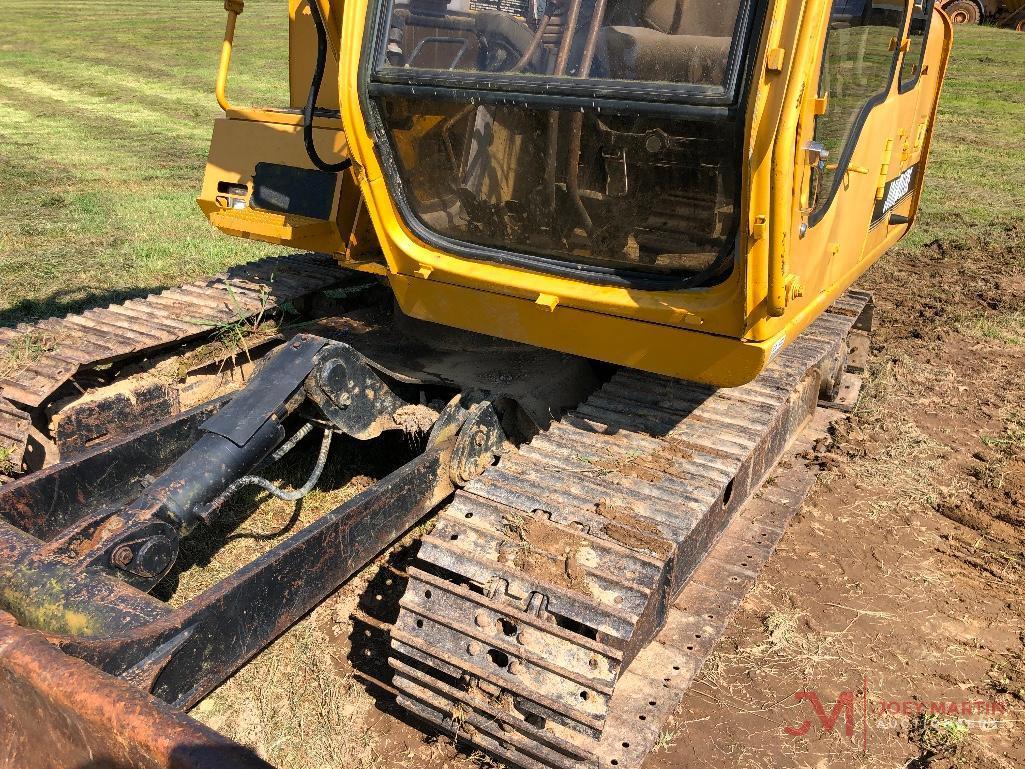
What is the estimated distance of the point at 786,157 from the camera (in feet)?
8.63

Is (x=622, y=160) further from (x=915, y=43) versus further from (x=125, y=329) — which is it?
(x=125, y=329)

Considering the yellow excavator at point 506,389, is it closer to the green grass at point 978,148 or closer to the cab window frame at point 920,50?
the cab window frame at point 920,50

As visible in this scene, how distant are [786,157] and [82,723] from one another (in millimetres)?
2311

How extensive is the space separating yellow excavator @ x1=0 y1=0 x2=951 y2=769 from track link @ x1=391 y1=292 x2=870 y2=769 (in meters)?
0.01

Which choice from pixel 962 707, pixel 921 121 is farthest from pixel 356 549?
pixel 921 121

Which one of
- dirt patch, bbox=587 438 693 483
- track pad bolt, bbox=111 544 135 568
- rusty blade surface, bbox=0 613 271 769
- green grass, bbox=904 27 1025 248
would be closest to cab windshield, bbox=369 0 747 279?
dirt patch, bbox=587 438 693 483

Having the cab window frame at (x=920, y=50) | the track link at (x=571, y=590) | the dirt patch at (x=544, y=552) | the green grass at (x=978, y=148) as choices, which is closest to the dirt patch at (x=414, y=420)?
the track link at (x=571, y=590)

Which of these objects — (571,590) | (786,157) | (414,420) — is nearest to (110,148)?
(414,420)

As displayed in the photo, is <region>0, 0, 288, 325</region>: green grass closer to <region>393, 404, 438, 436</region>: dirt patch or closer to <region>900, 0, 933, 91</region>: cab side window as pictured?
<region>393, 404, 438, 436</region>: dirt patch

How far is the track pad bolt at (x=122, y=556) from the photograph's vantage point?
2.82m

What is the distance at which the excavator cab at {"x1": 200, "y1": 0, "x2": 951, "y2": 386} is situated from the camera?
9.03 ft

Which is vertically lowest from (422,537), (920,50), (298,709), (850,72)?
(298,709)

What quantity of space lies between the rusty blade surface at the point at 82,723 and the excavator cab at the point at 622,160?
1.92 meters

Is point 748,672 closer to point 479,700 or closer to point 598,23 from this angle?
point 479,700
